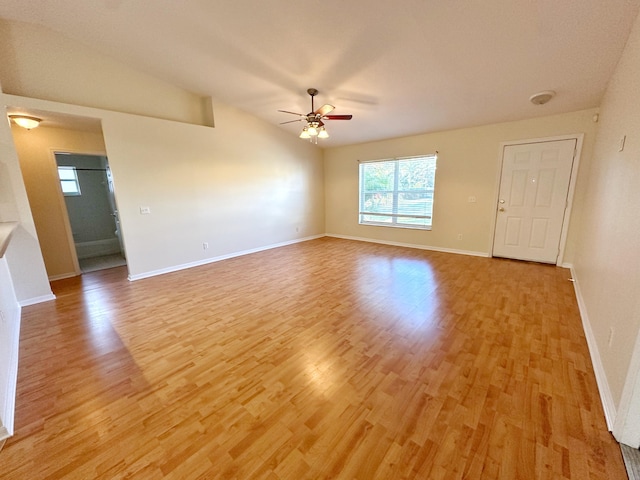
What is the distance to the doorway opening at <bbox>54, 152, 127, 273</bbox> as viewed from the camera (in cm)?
561

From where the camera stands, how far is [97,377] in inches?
76.0

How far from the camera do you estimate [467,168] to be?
4844 mm

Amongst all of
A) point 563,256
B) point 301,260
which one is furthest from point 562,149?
point 301,260

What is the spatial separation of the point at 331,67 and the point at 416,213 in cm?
359

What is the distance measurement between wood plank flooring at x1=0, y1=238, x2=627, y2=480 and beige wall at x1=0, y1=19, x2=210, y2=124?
109 inches

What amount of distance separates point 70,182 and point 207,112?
12.6ft

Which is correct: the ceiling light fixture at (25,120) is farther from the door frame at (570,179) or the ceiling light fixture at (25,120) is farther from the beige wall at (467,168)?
the door frame at (570,179)

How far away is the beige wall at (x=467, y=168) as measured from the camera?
3.92 metres

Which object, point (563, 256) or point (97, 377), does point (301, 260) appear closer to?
point (97, 377)

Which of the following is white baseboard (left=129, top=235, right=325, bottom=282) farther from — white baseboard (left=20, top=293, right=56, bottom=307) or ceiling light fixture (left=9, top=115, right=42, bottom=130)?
ceiling light fixture (left=9, top=115, right=42, bottom=130)

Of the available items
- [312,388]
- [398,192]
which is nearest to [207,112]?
[398,192]

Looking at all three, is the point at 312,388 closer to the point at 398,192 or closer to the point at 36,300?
the point at 36,300

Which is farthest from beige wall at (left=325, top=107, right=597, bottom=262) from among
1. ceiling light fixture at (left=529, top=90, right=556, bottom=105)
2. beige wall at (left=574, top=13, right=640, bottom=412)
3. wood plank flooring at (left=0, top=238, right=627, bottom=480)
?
wood plank flooring at (left=0, top=238, right=627, bottom=480)

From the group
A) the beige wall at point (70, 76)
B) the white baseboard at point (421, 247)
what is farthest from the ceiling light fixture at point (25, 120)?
the white baseboard at point (421, 247)
